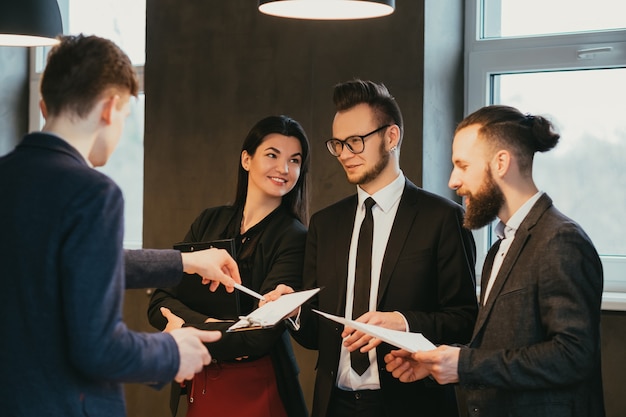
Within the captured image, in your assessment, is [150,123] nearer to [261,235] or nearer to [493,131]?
[261,235]

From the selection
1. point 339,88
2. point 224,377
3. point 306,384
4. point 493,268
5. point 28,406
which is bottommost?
point 306,384

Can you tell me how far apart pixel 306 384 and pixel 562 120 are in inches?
67.8

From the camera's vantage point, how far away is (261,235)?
10.5 ft

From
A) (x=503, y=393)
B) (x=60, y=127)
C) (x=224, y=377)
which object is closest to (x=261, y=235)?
(x=224, y=377)

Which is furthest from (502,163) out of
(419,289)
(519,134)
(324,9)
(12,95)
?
(12,95)

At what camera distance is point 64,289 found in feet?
5.61

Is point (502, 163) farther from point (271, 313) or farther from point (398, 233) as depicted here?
point (271, 313)

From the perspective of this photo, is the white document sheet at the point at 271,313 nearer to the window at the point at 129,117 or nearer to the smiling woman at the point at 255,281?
the smiling woman at the point at 255,281

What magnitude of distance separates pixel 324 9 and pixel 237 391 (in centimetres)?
136

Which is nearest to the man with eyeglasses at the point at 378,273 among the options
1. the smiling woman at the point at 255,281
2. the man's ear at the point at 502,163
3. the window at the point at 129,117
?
the smiling woman at the point at 255,281

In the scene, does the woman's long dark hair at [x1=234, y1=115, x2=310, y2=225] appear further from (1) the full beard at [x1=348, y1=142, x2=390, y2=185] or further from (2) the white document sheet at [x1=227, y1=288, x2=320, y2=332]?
(2) the white document sheet at [x1=227, y1=288, x2=320, y2=332]

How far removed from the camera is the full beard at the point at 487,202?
253cm

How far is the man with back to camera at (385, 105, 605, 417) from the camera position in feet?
7.34

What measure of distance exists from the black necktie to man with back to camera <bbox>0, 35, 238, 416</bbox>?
106 cm
